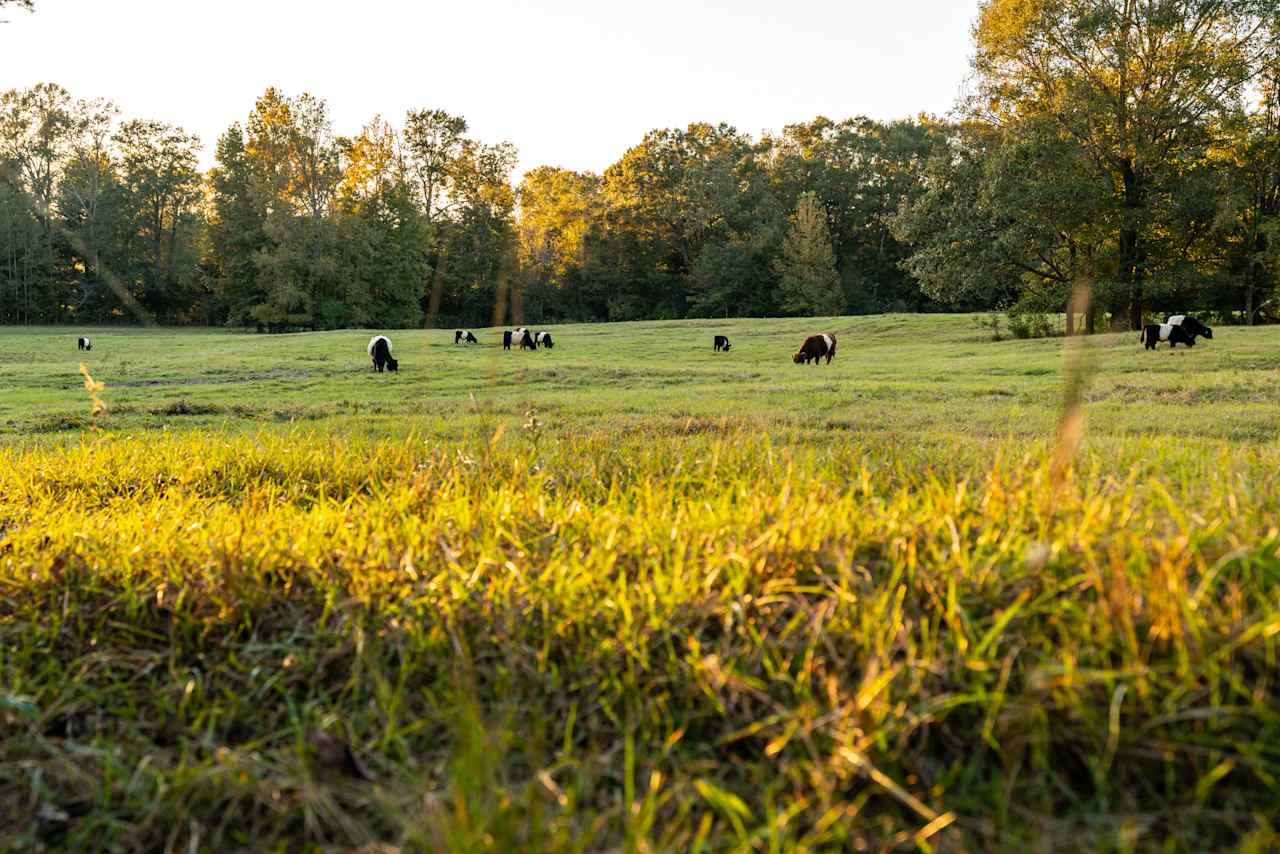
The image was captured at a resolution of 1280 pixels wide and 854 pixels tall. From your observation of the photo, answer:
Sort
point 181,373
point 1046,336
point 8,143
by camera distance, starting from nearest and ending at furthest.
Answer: point 181,373
point 1046,336
point 8,143

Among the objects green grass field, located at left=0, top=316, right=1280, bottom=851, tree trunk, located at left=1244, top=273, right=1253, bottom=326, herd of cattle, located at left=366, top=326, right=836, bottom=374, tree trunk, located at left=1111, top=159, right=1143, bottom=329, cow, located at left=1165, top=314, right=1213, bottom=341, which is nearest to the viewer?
green grass field, located at left=0, top=316, right=1280, bottom=851

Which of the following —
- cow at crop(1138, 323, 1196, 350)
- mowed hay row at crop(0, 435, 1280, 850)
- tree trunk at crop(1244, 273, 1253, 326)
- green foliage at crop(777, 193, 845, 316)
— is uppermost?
green foliage at crop(777, 193, 845, 316)

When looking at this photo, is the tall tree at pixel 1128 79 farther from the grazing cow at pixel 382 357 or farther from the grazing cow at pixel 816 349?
the grazing cow at pixel 382 357

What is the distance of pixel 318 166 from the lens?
72375 millimetres

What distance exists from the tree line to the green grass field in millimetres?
37079

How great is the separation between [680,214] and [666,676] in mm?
89902

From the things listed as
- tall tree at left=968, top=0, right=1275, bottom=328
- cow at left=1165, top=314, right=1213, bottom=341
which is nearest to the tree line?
tall tree at left=968, top=0, right=1275, bottom=328

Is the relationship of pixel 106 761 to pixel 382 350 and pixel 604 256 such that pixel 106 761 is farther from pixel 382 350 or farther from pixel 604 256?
pixel 604 256

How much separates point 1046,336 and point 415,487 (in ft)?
125

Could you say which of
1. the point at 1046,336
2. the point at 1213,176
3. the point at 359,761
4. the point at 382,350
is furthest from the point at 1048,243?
the point at 359,761

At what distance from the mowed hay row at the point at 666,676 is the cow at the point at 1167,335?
26935mm

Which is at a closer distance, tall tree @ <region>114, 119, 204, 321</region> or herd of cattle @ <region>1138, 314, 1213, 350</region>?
herd of cattle @ <region>1138, 314, 1213, 350</region>

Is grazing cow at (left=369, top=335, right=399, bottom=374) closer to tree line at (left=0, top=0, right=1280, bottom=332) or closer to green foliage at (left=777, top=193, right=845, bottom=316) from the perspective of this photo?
tree line at (left=0, top=0, right=1280, bottom=332)

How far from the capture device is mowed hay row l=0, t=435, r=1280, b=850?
2100mm
